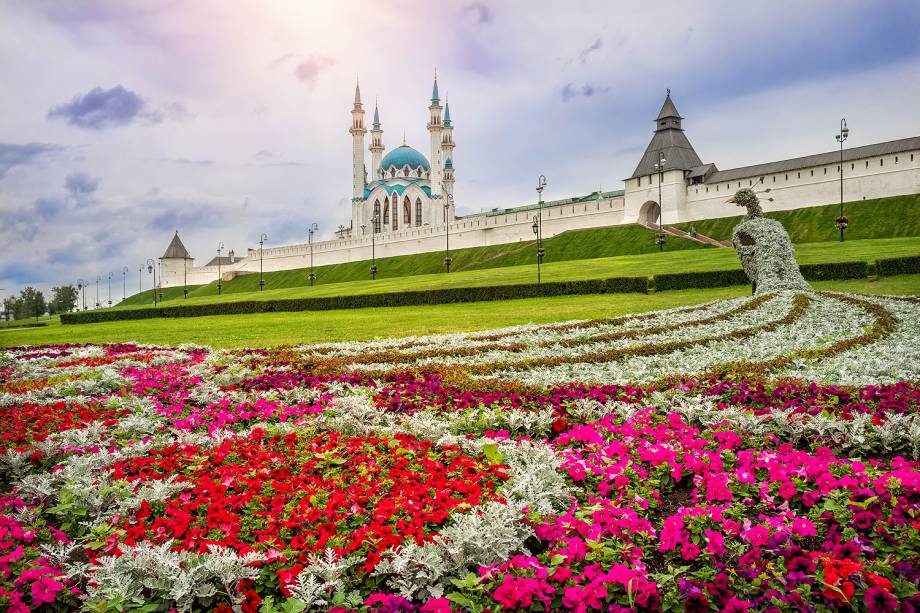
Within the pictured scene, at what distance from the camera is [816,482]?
4441 mm

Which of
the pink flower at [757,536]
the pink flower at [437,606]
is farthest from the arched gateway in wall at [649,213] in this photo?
the pink flower at [437,606]

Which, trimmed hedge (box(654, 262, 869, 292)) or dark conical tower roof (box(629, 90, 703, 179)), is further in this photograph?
dark conical tower roof (box(629, 90, 703, 179))

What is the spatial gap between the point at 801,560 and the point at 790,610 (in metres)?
0.32

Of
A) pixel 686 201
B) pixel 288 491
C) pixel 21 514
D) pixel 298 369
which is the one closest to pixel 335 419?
pixel 288 491

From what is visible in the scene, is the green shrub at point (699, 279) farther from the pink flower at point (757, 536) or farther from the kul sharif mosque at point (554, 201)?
the pink flower at point (757, 536)

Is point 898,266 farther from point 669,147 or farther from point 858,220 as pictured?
point 669,147

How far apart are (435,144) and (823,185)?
215 ft

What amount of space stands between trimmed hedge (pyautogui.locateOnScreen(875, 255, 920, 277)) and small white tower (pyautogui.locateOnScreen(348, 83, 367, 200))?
322 ft

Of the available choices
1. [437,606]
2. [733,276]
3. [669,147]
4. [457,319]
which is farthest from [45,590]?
[669,147]

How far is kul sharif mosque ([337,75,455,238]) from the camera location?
11088 cm

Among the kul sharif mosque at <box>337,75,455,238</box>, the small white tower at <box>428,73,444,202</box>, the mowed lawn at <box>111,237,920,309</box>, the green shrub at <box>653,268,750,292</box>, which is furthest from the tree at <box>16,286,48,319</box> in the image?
the green shrub at <box>653,268,750,292</box>

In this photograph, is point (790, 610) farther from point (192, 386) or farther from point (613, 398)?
point (192, 386)

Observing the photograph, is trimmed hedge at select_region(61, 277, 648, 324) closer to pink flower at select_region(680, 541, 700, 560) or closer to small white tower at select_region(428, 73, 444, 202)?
pink flower at select_region(680, 541, 700, 560)

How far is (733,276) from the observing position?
88.7ft
